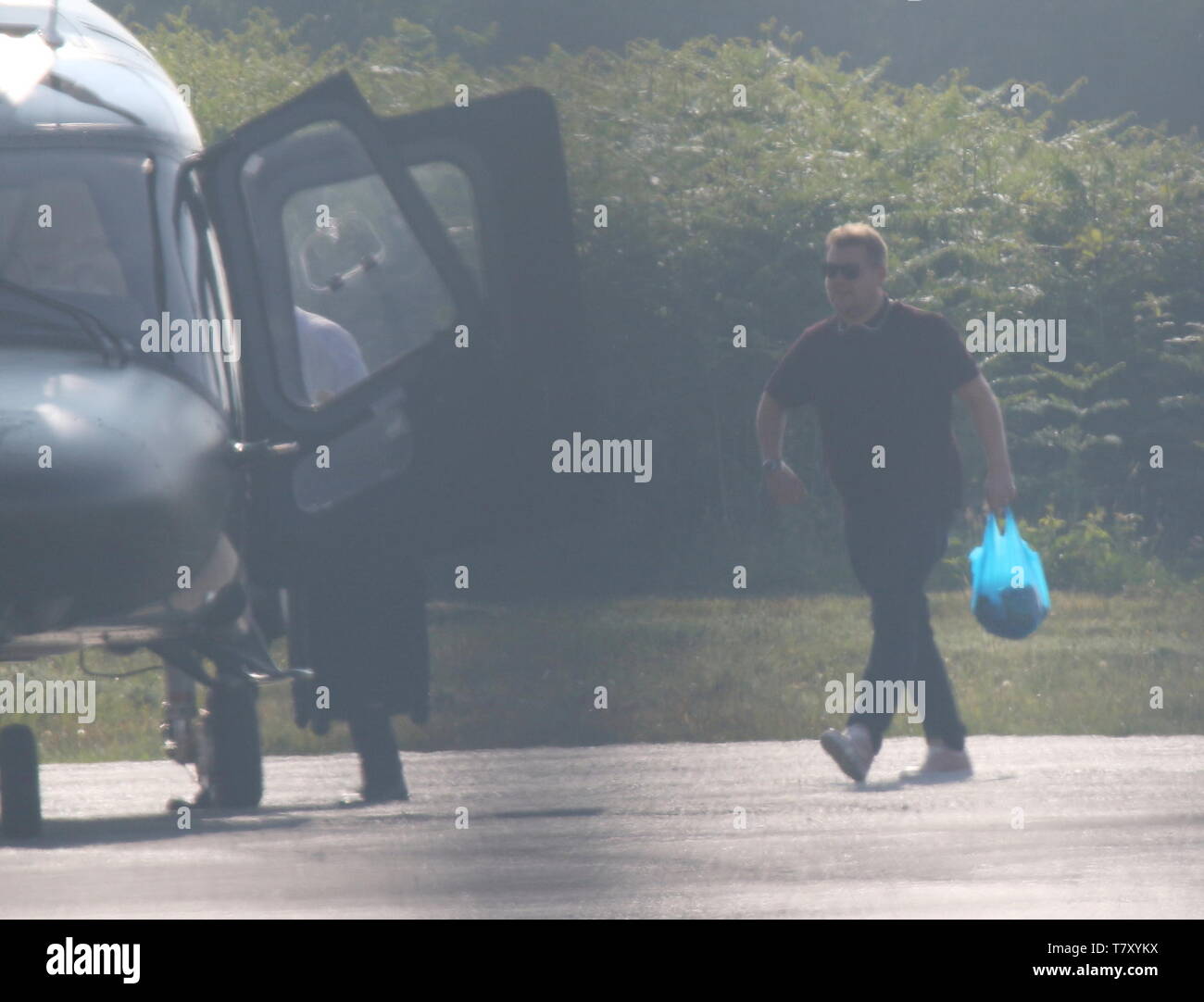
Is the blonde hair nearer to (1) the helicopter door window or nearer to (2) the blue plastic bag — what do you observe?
(2) the blue plastic bag

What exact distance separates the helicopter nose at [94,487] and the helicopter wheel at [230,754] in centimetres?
119

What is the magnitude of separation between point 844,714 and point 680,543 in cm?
762

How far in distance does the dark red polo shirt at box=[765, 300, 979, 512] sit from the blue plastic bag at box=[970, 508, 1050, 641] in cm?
47

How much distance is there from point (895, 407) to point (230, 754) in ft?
8.86

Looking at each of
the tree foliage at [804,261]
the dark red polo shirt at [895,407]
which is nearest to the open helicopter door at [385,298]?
the dark red polo shirt at [895,407]

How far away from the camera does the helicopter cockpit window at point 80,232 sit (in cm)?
747

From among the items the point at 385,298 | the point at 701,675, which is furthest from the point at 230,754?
the point at 701,675

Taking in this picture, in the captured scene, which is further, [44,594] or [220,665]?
[220,665]

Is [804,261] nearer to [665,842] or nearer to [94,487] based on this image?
[665,842]

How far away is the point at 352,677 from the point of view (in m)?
7.77

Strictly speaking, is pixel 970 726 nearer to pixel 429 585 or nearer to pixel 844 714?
pixel 844 714

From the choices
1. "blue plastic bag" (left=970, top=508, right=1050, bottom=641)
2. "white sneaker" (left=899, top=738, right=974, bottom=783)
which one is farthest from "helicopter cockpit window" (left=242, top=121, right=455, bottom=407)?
"white sneaker" (left=899, top=738, right=974, bottom=783)

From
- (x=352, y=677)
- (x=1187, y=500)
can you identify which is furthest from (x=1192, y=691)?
(x=1187, y=500)

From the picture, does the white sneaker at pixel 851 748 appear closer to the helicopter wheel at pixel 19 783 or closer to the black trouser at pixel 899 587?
the black trouser at pixel 899 587
